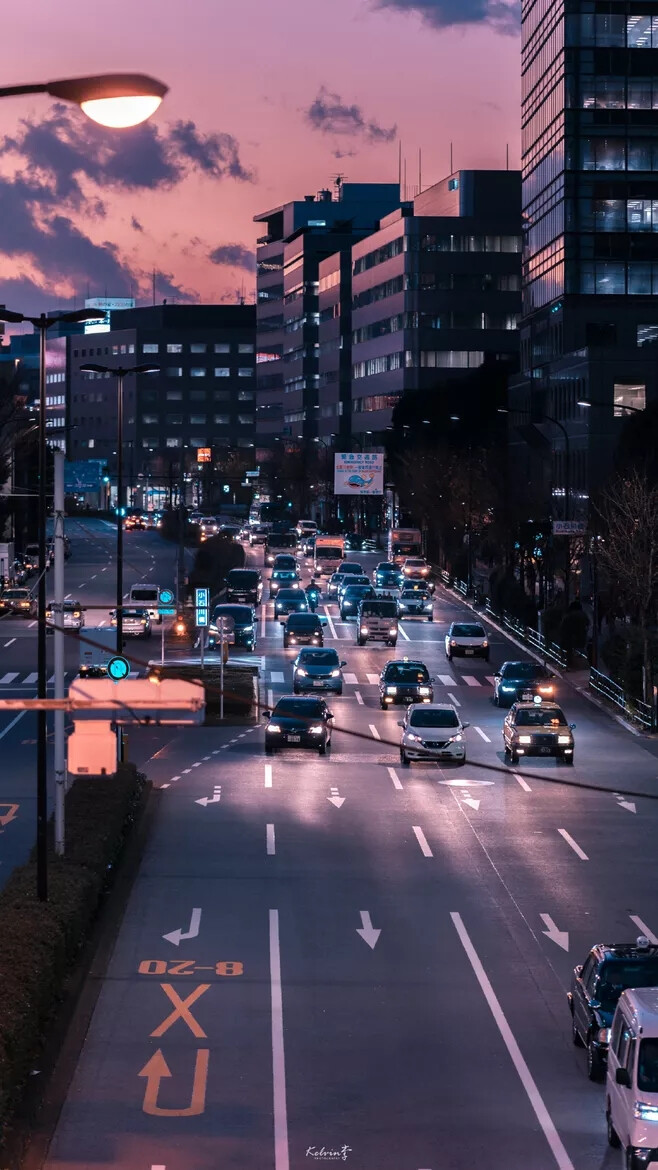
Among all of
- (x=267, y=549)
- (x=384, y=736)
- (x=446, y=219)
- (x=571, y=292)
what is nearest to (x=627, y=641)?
(x=384, y=736)

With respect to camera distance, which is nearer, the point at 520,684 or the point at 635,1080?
the point at 635,1080

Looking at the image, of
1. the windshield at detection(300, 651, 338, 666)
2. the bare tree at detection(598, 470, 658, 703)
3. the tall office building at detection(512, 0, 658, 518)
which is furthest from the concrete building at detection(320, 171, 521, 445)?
the windshield at detection(300, 651, 338, 666)

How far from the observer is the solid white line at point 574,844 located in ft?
109

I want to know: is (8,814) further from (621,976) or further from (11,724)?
(621,976)

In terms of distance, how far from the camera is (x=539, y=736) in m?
45.3

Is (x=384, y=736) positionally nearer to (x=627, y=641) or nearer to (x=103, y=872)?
(x=627, y=641)

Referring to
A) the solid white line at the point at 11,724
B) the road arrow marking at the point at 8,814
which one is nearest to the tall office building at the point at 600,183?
the solid white line at the point at 11,724

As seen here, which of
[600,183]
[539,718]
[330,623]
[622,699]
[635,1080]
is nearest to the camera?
[635,1080]

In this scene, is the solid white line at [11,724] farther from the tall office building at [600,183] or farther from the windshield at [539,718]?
the tall office building at [600,183]

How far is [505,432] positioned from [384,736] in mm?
87276

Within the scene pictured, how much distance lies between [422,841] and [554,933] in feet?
26.8

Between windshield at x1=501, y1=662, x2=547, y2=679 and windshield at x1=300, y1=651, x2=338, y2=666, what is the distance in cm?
619

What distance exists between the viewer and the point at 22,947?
20.8 meters

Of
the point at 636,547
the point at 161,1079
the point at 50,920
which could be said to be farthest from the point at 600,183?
the point at 161,1079
